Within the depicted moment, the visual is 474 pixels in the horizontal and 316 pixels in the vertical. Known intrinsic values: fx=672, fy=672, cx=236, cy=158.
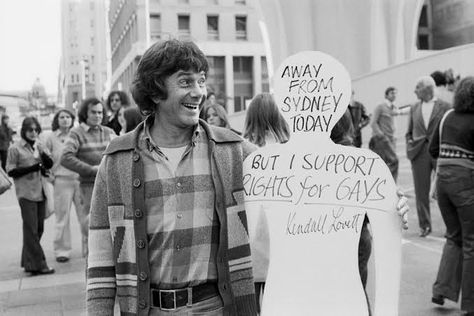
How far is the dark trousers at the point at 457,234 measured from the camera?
15.7 ft

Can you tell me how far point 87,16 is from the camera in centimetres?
13850

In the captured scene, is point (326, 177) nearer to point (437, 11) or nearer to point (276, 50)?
point (276, 50)

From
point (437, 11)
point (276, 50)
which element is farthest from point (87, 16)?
point (276, 50)

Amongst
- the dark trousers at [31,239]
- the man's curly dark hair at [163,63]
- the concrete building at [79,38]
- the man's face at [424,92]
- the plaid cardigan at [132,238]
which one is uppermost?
the concrete building at [79,38]

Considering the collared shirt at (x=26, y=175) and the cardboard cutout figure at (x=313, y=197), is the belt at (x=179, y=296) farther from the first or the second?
the collared shirt at (x=26, y=175)

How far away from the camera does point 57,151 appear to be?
7723mm

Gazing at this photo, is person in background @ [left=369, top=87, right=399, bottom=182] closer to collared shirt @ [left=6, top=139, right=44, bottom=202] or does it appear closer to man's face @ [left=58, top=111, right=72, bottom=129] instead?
man's face @ [left=58, top=111, right=72, bottom=129]

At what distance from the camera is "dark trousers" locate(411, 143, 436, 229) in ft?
25.2

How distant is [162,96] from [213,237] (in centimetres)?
53

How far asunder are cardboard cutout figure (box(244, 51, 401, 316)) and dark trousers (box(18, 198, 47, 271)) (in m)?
4.73

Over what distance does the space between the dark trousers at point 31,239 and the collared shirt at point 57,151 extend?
609 millimetres

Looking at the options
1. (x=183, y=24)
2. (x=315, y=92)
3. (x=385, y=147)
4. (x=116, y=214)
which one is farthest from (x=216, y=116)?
(x=183, y=24)

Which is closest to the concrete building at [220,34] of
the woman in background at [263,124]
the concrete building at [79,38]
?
the woman in background at [263,124]

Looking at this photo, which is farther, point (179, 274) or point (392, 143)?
point (392, 143)
